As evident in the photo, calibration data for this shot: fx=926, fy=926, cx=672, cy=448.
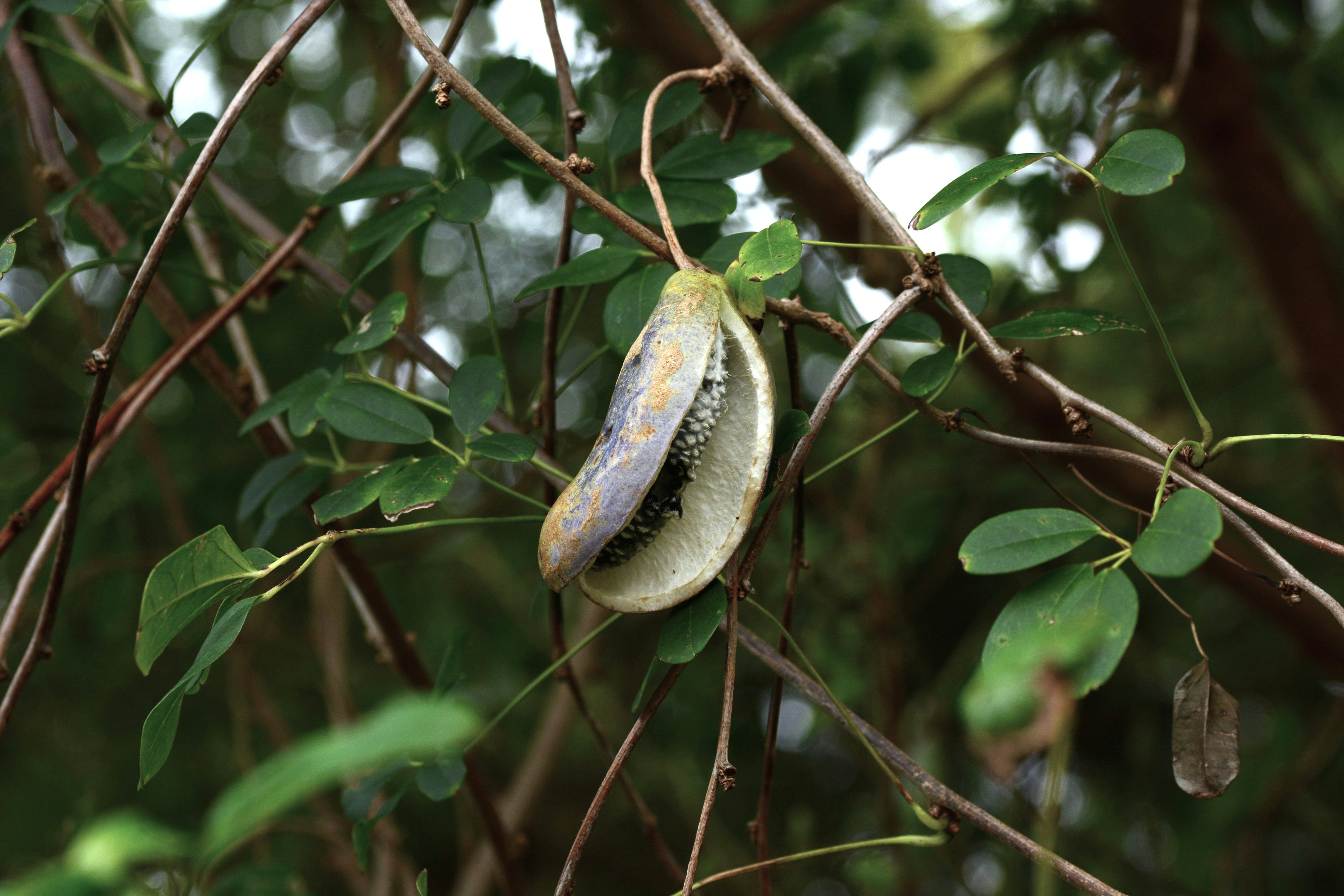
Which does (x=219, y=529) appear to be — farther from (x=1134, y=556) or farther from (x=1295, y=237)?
(x=1295, y=237)

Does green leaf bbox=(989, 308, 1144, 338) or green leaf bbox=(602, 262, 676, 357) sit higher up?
green leaf bbox=(602, 262, 676, 357)

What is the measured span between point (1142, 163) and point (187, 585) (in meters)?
0.73

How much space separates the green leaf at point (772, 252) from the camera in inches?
23.9

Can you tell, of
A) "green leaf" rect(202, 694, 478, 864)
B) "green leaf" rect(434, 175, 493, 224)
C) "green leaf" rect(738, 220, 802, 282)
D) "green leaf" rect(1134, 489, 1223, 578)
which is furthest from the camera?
"green leaf" rect(434, 175, 493, 224)

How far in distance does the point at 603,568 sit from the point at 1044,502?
1.36 metres

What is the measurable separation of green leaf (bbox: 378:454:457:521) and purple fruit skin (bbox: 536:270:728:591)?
12cm

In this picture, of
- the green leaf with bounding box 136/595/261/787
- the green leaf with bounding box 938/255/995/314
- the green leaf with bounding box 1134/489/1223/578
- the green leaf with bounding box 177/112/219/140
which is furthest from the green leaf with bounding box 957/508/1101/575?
the green leaf with bounding box 177/112/219/140

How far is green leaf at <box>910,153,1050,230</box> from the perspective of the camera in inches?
24.5

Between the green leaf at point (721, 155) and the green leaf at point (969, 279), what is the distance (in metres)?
0.18

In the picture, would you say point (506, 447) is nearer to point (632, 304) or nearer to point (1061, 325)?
point (632, 304)

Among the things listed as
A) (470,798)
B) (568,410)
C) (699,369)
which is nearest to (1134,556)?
(699,369)

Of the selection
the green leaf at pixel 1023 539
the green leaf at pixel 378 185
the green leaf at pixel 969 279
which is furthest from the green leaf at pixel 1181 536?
the green leaf at pixel 378 185

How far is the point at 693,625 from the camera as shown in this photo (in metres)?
0.63

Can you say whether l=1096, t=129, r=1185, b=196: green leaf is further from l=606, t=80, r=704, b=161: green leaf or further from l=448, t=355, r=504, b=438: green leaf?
l=448, t=355, r=504, b=438: green leaf
